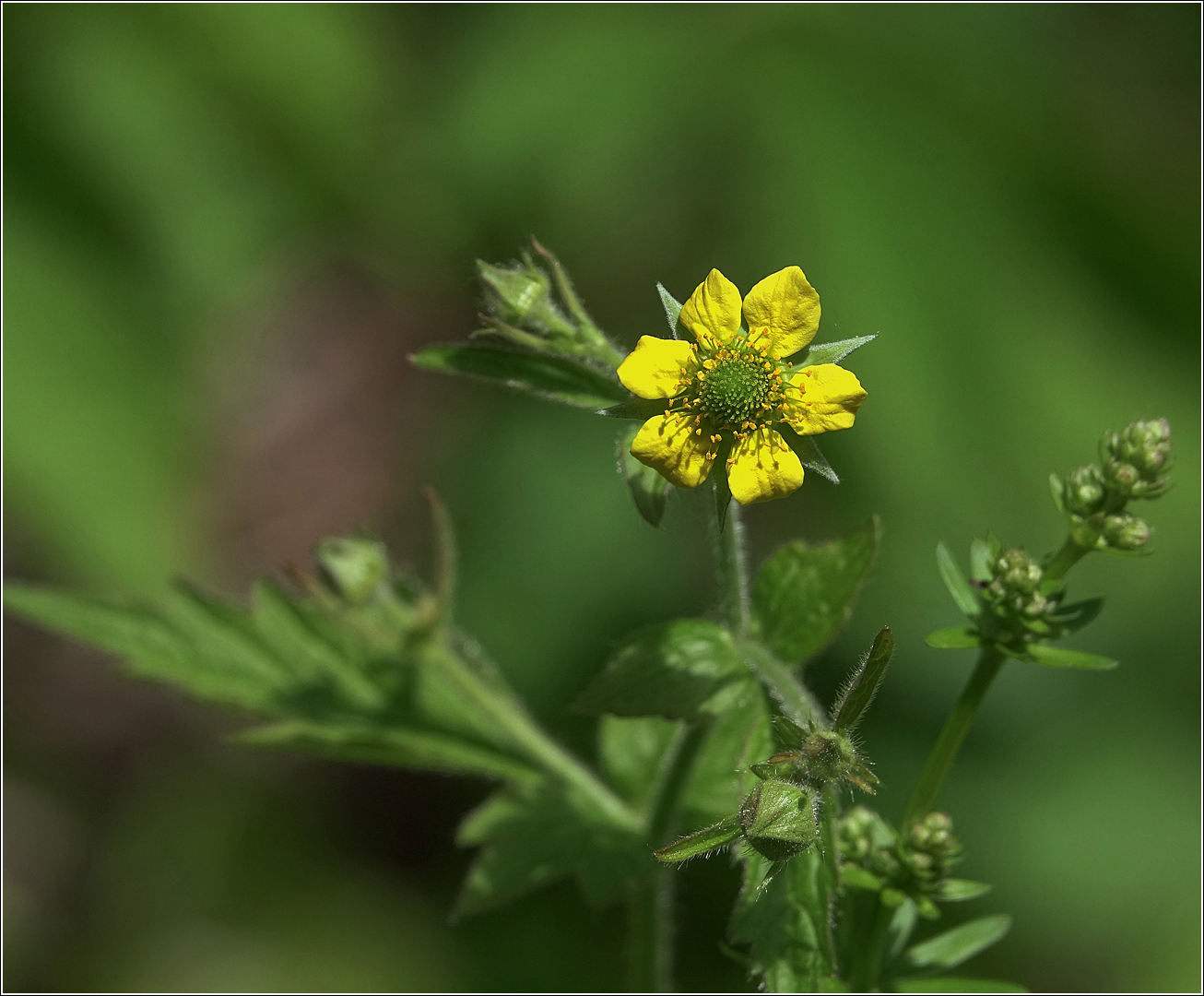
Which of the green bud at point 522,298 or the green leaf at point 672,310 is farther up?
the green bud at point 522,298

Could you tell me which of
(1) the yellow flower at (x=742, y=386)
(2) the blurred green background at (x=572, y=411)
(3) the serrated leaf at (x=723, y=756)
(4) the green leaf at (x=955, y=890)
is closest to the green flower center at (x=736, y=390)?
(1) the yellow flower at (x=742, y=386)

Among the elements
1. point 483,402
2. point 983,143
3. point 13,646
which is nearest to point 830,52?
point 983,143

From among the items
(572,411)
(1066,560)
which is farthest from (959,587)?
(572,411)

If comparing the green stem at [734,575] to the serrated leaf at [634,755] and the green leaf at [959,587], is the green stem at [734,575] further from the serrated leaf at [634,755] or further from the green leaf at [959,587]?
the serrated leaf at [634,755]

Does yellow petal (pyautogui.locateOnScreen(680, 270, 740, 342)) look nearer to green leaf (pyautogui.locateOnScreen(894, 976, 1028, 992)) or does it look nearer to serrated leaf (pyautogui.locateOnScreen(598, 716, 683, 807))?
serrated leaf (pyautogui.locateOnScreen(598, 716, 683, 807))

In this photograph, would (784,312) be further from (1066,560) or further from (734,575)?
(1066,560)

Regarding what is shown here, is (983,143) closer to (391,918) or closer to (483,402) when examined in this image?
(483,402)
